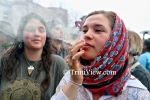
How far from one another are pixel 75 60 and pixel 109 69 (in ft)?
1.08

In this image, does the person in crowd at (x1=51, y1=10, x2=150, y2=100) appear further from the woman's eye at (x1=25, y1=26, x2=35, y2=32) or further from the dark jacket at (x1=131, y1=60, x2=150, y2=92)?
the dark jacket at (x1=131, y1=60, x2=150, y2=92)

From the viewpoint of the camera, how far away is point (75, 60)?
1.29 m

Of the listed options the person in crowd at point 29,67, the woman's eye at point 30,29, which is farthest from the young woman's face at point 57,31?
the woman's eye at point 30,29

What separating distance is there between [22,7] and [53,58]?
73cm

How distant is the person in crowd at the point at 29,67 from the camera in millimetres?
2139

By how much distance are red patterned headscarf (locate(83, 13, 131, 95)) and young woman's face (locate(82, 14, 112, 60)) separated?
4cm

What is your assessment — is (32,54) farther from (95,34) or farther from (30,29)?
(95,34)

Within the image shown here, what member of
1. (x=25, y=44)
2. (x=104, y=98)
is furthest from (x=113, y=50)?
(x=25, y=44)

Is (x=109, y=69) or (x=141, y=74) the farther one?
(x=141, y=74)

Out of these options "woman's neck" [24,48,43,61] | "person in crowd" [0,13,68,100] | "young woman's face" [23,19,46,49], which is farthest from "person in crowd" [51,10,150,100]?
"woman's neck" [24,48,43,61]

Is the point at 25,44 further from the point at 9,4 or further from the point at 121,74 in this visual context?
the point at 121,74

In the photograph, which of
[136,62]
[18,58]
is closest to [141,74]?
[136,62]

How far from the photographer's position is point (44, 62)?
7.71 feet

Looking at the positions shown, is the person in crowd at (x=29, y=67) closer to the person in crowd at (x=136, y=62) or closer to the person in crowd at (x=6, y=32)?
the person in crowd at (x=6, y=32)
